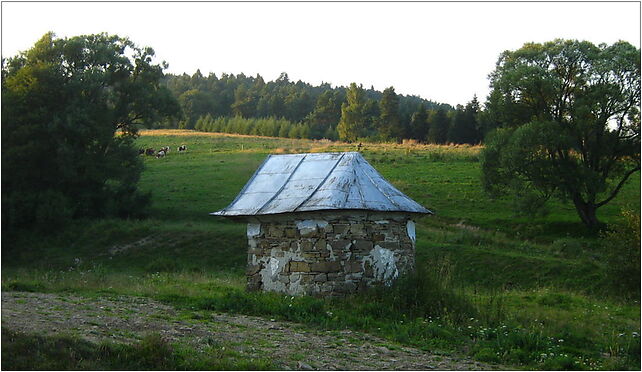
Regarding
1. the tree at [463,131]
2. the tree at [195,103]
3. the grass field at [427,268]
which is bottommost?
the grass field at [427,268]

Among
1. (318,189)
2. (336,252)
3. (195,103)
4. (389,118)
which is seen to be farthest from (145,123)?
(195,103)

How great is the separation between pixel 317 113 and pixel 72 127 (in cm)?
5201

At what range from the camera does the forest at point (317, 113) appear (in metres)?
60.4

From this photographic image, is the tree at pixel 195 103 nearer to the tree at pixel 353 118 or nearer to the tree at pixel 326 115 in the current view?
the tree at pixel 326 115

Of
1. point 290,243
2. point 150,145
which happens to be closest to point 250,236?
point 290,243

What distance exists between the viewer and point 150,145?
57.0 m

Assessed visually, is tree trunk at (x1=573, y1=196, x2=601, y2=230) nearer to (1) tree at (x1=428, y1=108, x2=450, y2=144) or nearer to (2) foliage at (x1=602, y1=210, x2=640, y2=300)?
(2) foliage at (x1=602, y1=210, x2=640, y2=300)

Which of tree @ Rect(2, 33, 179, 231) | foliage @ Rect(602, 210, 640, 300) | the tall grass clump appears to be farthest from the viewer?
tree @ Rect(2, 33, 179, 231)

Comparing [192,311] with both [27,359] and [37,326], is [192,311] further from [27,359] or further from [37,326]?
[27,359]

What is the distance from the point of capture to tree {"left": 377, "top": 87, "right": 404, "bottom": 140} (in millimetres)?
65188

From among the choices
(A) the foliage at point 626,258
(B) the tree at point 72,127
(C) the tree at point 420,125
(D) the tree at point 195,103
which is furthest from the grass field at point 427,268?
(D) the tree at point 195,103

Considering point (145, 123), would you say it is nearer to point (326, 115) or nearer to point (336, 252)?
point (336, 252)

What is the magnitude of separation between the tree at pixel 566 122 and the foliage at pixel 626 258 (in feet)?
30.6

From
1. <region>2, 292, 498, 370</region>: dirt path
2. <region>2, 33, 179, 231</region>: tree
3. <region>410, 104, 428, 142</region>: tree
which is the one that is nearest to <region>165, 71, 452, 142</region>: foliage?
<region>410, 104, 428, 142</region>: tree
